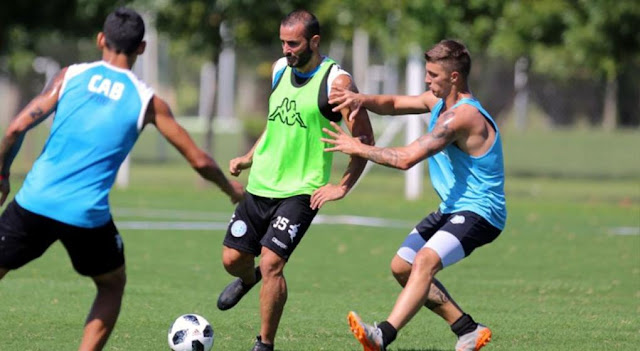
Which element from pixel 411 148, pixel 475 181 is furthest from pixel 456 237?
pixel 411 148

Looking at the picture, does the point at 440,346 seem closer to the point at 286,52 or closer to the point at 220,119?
the point at 286,52

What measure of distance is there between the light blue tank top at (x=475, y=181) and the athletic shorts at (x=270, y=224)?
0.95 meters

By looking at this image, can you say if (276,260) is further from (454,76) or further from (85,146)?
(85,146)

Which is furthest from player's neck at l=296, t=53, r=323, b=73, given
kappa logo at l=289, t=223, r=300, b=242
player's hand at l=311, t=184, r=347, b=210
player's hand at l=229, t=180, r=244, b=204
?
player's hand at l=229, t=180, r=244, b=204

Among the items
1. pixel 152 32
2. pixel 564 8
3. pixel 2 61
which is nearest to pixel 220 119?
pixel 2 61

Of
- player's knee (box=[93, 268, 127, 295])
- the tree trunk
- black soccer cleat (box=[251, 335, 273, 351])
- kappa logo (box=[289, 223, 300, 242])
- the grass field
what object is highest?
player's knee (box=[93, 268, 127, 295])

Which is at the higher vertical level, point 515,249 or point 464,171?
point 464,171

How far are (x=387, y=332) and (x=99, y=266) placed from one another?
177cm

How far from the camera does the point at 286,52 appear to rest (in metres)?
8.12

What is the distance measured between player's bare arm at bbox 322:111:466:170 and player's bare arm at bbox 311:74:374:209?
1.63ft

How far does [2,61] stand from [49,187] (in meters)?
27.6

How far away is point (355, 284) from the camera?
11.8 metres

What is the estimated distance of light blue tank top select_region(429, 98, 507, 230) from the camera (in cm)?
770

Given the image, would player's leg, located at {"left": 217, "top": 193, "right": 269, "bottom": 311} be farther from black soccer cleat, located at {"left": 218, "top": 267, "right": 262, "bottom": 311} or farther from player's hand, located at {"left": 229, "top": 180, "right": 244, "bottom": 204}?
player's hand, located at {"left": 229, "top": 180, "right": 244, "bottom": 204}
